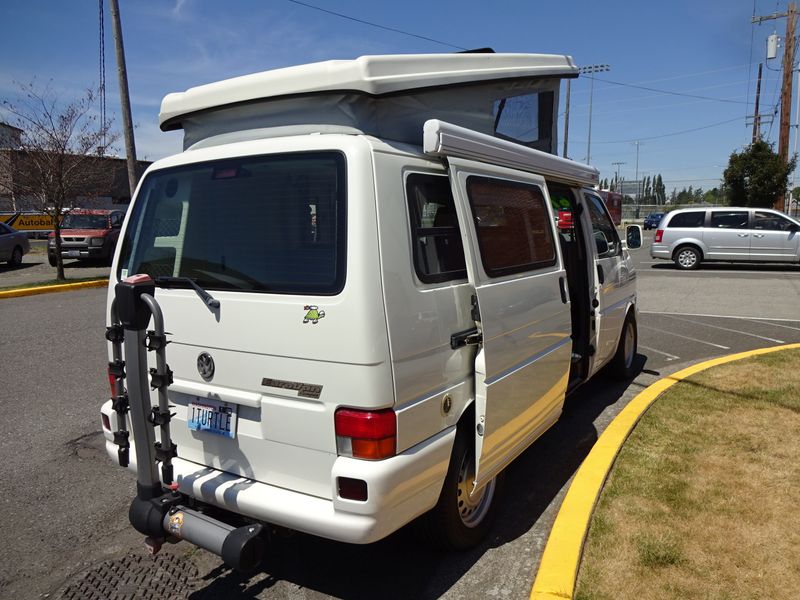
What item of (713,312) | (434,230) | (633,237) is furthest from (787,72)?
(434,230)

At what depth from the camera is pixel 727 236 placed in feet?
59.3

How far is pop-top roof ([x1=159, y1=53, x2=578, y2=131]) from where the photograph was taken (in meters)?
2.69

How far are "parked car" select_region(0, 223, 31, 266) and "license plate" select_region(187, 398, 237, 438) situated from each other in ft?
62.0

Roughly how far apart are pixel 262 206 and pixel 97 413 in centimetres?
359

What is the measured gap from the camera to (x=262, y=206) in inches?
114

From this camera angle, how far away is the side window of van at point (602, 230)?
5.64 meters

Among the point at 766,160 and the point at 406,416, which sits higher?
the point at 766,160

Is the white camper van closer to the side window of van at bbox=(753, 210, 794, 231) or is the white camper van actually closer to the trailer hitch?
the trailer hitch

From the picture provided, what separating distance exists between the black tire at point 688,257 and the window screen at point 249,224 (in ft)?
60.4

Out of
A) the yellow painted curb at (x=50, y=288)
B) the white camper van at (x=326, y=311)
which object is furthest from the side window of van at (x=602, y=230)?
the yellow painted curb at (x=50, y=288)

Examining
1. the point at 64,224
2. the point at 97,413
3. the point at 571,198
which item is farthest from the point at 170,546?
the point at 64,224

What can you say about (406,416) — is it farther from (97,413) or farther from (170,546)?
(97,413)

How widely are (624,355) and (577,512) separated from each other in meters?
3.35

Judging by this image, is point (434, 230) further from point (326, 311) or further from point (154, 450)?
Answer: point (154, 450)
